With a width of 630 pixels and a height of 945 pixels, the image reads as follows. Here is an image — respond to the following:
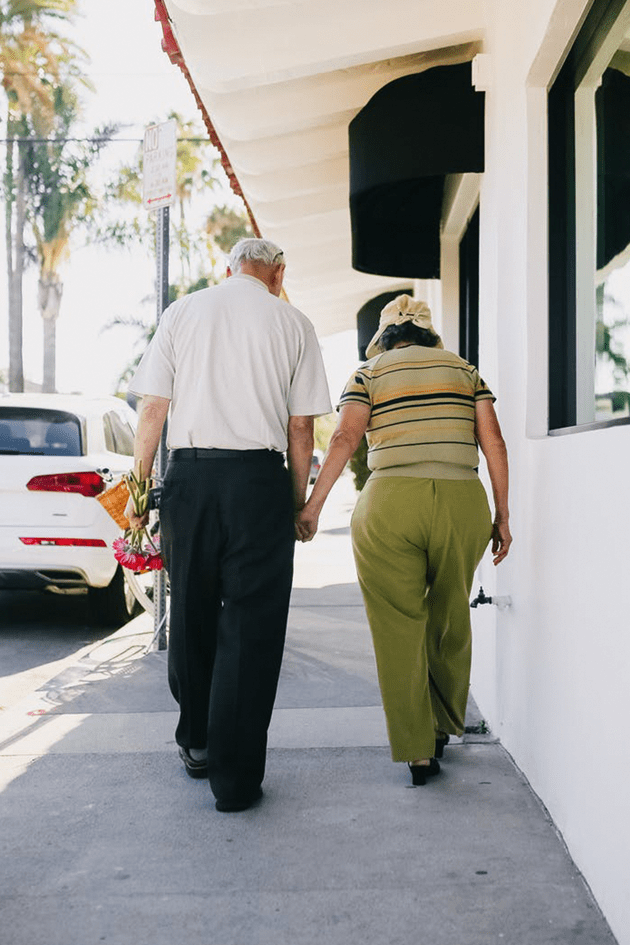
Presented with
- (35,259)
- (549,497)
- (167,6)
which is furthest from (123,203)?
(549,497)

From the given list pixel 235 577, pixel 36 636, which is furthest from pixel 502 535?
pixel 36 636

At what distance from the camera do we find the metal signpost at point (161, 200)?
Result: 661 centimetres

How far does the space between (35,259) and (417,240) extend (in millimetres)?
25567

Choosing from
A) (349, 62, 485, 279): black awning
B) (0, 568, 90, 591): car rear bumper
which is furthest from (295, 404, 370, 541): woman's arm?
(0, 568, 90, 591): car rear bumper

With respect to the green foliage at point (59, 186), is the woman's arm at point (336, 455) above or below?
below

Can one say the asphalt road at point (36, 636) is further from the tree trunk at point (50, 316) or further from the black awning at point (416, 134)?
the tree trunk at point (50, 316)

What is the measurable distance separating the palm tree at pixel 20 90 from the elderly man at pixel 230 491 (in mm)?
25248

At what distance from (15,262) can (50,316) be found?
10.2 feet

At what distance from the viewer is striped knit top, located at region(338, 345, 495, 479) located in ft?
13.4

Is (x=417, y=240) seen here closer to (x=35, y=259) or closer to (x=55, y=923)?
(x=55, y=923)

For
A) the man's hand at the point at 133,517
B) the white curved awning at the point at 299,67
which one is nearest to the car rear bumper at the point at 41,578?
the white curved awning at the point at 299,67

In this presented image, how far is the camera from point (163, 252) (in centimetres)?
667

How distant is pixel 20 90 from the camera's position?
27.5 m

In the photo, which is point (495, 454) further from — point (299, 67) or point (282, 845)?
point (299, 67)
